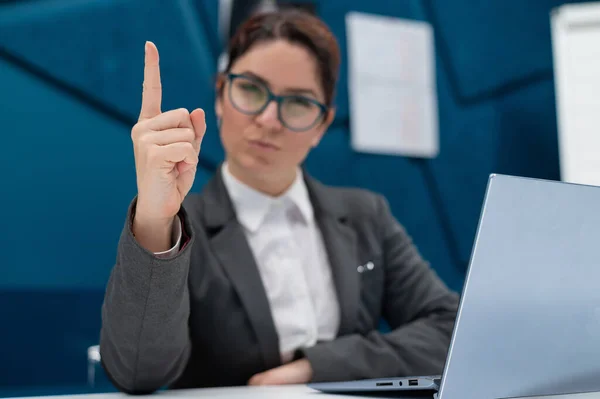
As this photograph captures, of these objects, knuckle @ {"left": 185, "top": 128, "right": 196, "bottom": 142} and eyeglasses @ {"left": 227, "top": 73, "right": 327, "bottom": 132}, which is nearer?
knuckle @ {"left": 185, "top": 128, "right": 196, "bottom": 142}

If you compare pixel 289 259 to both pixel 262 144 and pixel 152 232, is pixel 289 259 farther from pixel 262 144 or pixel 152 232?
pixel 152 232

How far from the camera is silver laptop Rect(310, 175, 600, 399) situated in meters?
0.58

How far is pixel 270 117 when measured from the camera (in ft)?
4.08

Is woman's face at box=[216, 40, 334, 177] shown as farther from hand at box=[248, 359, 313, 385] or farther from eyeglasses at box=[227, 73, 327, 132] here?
hand at box=[248, 359, 313, 385]

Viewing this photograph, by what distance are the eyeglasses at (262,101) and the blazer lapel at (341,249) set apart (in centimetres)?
21

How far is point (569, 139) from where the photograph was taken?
256cm

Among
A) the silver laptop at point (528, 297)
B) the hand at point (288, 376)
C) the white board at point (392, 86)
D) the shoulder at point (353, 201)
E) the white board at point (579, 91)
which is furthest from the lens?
the white board at point (579, 91)

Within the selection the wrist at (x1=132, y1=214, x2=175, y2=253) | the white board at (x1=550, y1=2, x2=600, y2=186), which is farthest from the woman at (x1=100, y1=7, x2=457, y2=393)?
the white board at (x1=550, y1=2, x2=600, y2=186)

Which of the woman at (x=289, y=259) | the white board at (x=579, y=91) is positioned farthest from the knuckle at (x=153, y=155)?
the white board at (x=579, y=91)

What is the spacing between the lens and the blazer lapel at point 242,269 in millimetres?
1181

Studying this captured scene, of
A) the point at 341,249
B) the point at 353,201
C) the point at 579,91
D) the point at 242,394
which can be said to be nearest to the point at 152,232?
the point at 242,394

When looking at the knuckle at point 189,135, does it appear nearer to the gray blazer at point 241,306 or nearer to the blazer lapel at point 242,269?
the gray blazer at point 241,306

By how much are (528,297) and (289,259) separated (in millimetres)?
742

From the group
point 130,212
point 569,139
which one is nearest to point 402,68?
point 569,139
